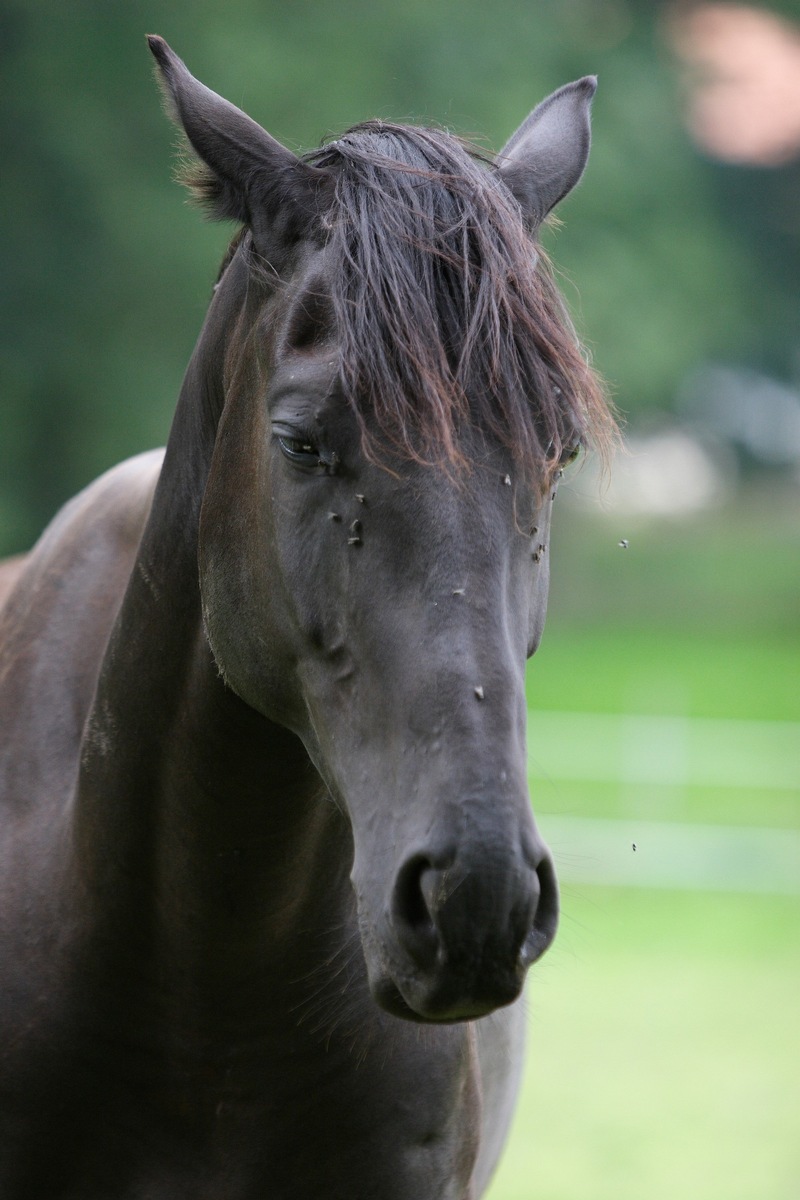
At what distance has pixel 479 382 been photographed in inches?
63.2

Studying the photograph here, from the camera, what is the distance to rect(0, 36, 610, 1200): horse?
1.50m

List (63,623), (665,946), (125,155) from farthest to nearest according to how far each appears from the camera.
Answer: (125,155)
(665,946)
(63,623)

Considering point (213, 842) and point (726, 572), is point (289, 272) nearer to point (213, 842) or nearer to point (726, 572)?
point (213, 842)

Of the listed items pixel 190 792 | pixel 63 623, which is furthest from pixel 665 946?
pixel 190 792

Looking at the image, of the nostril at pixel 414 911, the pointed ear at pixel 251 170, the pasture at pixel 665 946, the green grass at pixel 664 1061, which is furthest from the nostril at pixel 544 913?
the green grass at pixel 664 1061

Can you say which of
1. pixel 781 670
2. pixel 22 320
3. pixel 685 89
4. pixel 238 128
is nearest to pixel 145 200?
pixel 22 320

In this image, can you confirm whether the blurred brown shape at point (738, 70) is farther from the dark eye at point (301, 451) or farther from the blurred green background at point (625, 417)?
the dark eye at point (301, 451)

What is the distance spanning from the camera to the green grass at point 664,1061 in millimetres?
5105

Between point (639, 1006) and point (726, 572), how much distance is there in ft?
60.9

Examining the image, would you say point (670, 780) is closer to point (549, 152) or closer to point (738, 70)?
point (549, 152)

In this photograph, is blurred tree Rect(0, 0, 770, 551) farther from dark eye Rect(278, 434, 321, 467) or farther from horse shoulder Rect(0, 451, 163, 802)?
dark eye Rect(278, 434, 321, 467)

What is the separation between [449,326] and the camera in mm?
1641

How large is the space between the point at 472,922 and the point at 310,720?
1.46ft

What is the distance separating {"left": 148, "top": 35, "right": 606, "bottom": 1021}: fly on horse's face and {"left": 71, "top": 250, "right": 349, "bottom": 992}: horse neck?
130mm
